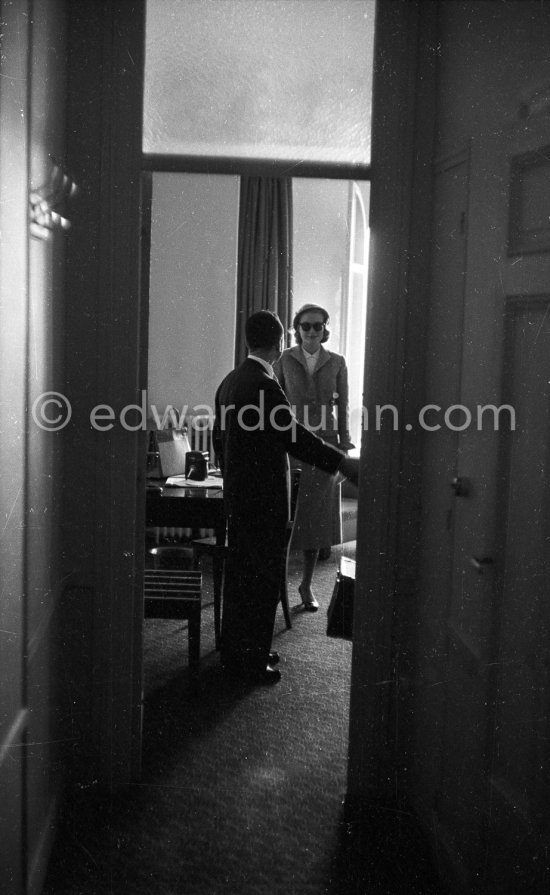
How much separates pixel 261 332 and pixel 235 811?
1.38m

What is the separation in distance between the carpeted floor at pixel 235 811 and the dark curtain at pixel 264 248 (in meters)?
2.43

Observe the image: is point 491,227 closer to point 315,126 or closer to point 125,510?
point 315,126

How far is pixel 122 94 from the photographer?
1904mm

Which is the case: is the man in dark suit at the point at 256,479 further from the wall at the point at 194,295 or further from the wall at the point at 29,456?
the wall at the point at 194,295

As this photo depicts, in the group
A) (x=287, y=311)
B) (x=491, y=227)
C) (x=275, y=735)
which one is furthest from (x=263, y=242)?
(x=491, y=227)

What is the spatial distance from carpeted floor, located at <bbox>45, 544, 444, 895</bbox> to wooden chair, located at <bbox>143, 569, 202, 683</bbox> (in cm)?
17

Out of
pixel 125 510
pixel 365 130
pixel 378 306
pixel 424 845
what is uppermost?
pixel 365 130

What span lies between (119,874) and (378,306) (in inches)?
54.9

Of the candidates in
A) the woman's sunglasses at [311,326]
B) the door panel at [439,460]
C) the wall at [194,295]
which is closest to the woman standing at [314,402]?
the woman's sunglasses at [311,326]

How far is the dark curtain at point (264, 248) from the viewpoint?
4.55m

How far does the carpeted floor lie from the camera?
5.82ft

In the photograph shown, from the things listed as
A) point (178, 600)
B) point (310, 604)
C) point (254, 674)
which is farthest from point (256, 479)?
point (310, 604)

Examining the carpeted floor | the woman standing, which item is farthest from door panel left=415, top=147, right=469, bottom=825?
the woman standing

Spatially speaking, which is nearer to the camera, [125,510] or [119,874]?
[119,874]
